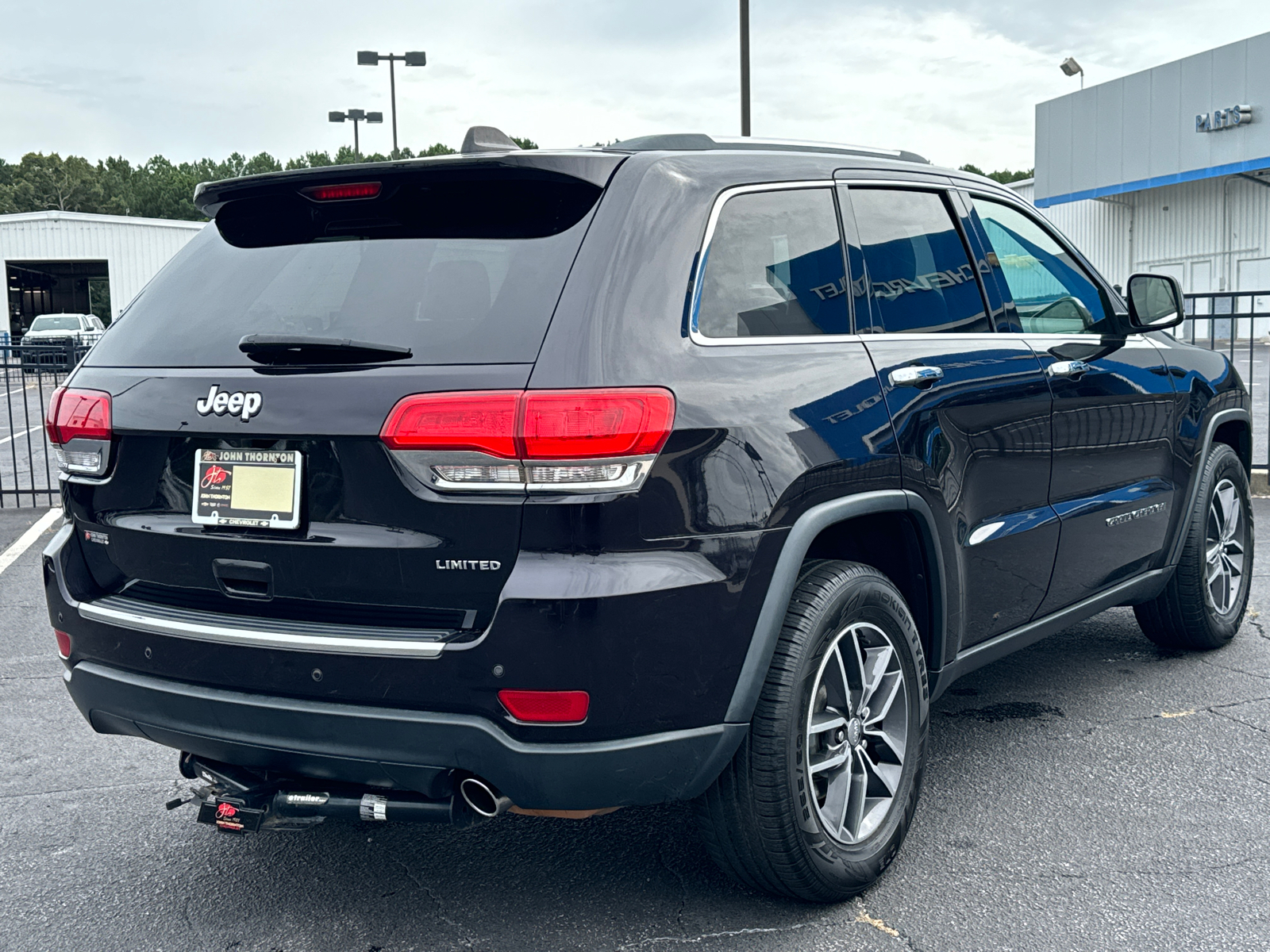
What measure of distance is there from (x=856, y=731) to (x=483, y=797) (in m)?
0.98

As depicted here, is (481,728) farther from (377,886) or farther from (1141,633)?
(1141,633)

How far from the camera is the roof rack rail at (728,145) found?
9.86 ft

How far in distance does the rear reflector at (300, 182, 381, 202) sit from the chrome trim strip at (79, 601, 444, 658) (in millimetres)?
995

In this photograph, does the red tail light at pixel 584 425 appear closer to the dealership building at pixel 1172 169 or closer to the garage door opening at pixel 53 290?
the dealership building at pixel 1172 169

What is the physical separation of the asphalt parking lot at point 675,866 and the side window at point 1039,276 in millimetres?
1389

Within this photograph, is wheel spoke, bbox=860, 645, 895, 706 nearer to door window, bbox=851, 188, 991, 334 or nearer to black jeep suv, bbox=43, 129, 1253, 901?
black jeep suv, bbox=43, 129, 1253, 901

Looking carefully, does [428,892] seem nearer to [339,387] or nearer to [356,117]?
[339,387]

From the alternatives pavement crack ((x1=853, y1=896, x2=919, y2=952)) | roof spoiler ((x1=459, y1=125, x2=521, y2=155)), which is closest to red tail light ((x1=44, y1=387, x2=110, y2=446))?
roof spoiler ((x1=459, y1=125, x2=521, y2=155))

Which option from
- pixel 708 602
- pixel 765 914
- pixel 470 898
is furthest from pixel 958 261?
pixel 470 898

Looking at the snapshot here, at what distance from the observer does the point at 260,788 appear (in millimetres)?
→ 2859

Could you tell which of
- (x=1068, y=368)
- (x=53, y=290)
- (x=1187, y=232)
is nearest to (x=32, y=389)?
(x=1068, y=368)

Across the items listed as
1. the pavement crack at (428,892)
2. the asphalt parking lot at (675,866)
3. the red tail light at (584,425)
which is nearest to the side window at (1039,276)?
the asphalt parking lot at (675,866)

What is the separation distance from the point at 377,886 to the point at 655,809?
0.87 meters

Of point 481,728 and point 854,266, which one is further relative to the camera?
point 854,266
